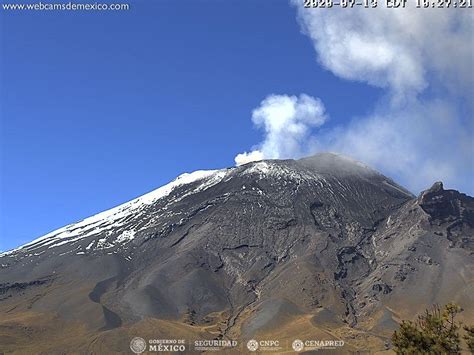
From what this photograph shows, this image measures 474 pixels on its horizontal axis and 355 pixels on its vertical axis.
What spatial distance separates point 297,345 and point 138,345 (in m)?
44.2

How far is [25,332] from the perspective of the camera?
172 metres

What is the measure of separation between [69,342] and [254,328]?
55134 millimetres

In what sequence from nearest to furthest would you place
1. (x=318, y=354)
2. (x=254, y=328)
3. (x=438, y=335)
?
1. (x=438, y=335)
2. (x=318, y=354)
3. (x=254, y=328)

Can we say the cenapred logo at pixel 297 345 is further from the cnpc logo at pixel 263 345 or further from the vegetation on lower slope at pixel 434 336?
the vegetation on lower slope at pixel 434 336

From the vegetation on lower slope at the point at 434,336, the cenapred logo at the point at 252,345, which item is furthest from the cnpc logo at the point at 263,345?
the vegetation on lower slope at the point at 434,336

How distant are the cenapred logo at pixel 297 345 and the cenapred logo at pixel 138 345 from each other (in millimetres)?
41543

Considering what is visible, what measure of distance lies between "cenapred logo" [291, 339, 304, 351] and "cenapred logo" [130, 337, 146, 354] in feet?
136

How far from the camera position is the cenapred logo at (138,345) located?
159750 mm

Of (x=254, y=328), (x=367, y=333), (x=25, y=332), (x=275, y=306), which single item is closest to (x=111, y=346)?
(x=25, y=332)

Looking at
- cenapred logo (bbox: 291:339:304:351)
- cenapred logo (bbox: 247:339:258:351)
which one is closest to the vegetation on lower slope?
cenapred logo (bbox: 291:339:304:351)

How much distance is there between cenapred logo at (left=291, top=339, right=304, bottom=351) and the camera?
527 feet

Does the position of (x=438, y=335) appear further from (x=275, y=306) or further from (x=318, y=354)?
(x=275, y=306)

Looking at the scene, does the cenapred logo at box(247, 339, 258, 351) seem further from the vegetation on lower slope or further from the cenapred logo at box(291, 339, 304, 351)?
the vegetation on lower slope

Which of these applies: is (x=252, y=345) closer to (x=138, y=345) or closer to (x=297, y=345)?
(x=297, y=345)
